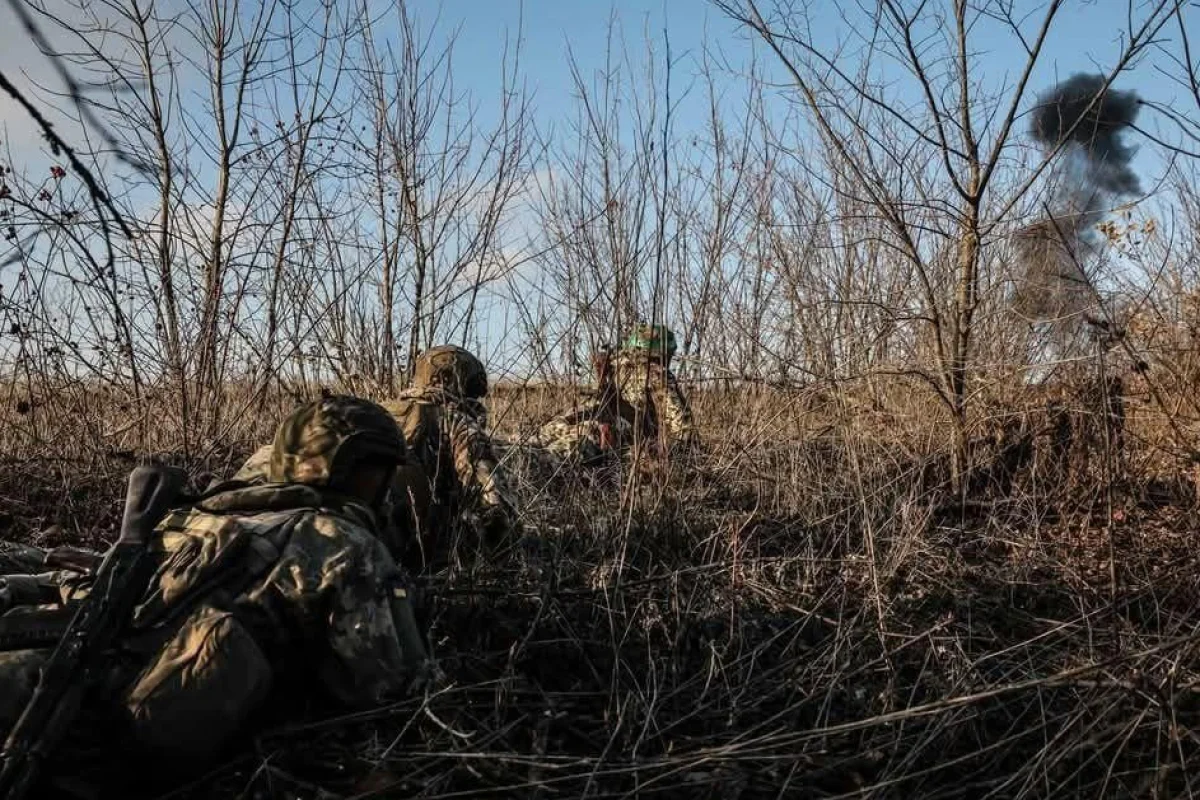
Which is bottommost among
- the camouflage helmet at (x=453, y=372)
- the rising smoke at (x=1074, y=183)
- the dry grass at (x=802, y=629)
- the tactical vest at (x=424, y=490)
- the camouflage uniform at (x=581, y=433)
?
the dry grass at (x=802, y=629)

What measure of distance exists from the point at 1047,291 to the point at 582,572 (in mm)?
3800

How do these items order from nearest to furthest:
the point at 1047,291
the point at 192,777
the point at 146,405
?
the point at 192,777
the point at 146,405
the point at 1047,291

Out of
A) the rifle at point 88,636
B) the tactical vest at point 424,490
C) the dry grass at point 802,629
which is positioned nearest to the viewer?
the rifle at point 88,636

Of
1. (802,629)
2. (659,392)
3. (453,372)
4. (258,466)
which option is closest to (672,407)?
(659,392)

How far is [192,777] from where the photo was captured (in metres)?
2.41

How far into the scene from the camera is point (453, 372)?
4.45 metres

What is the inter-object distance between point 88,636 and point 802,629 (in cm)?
185

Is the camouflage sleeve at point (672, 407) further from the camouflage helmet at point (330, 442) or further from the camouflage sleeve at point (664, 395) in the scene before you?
the camouflage helmet at point (330, 442)

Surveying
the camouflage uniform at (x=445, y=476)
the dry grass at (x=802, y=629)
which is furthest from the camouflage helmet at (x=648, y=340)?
the camouflage uniform at (x=445, y=476)

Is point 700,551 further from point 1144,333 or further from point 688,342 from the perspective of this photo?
point 1144,333

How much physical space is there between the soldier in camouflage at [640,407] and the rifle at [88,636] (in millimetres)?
1555

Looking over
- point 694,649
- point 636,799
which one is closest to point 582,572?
point 694,649

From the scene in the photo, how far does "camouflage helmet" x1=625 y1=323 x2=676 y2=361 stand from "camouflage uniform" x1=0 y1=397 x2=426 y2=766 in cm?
148

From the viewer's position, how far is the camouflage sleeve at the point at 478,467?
374cm
